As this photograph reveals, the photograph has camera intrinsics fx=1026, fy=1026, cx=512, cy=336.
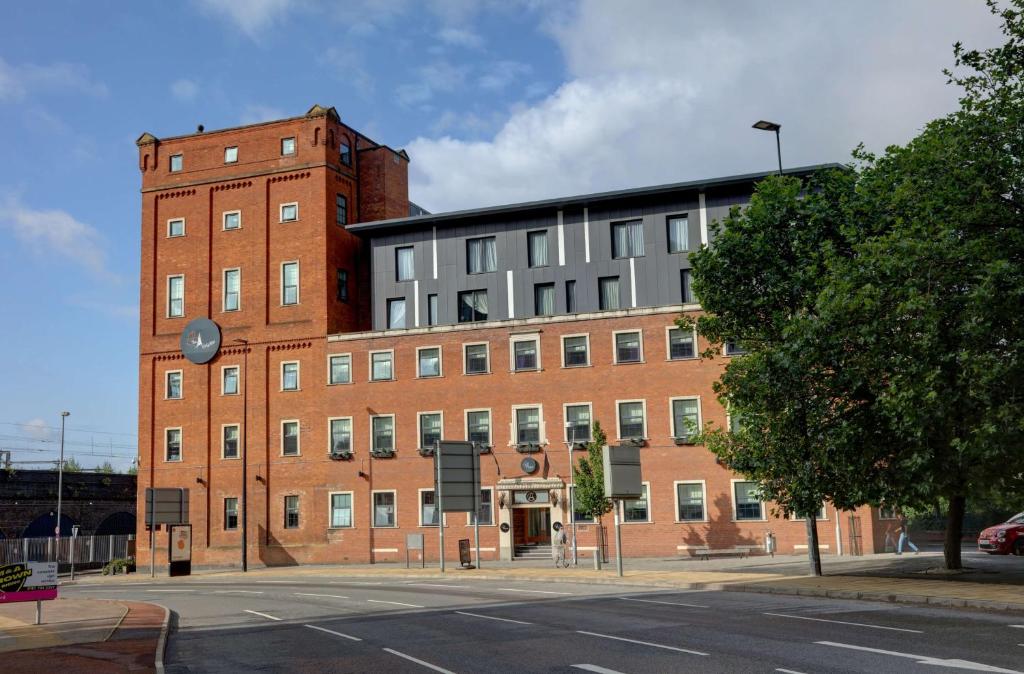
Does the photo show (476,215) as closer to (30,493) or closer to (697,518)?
(697,518)

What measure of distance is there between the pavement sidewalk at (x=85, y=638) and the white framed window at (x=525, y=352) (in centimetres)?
2451

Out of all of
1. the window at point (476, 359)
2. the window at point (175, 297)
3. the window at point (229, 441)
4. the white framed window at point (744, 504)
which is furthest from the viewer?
the window at point (175, 297)

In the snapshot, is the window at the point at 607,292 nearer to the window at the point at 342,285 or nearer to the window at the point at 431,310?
the window at the point at 431,310

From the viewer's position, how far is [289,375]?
182 feet

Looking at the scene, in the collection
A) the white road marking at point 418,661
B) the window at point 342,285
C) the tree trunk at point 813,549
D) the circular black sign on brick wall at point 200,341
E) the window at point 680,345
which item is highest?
the window at point 342,285

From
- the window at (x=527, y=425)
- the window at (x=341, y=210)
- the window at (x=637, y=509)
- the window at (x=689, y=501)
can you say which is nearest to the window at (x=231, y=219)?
the window at (x=341, y=210)

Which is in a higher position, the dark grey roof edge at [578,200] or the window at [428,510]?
the dark grey roof edge at [578,200]

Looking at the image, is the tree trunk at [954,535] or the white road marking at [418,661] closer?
the white road marking at [418,661]

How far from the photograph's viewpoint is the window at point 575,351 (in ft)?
162

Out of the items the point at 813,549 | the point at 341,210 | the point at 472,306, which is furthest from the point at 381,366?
the point at 813,549

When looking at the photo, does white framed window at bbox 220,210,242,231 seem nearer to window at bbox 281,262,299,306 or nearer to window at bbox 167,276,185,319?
window at bbox 167,276,185,319

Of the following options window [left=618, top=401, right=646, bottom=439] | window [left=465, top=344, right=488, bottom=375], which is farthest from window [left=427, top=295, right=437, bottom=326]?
window [left=618, top=401, right=646, bottom=439]

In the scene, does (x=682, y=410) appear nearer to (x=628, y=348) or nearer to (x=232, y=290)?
(x=628, y=348)

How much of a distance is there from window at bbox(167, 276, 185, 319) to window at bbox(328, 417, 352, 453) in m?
11.9
